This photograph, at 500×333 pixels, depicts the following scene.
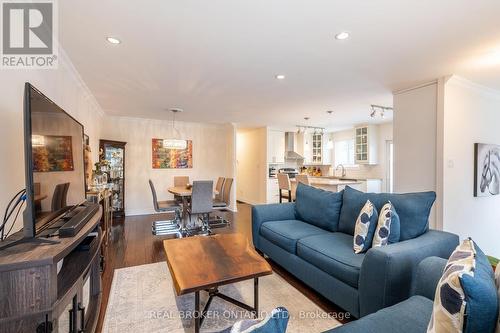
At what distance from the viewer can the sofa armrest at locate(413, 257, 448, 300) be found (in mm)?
1381

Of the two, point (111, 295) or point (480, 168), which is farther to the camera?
point (480, 168)

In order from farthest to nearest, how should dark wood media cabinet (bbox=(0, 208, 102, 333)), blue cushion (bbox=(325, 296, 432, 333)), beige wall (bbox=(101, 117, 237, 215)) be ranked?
beige wall (bbox=(101, 117, 237, 215))
blue cushion (bbox=(325, 296, 432, 333))
dark wood media cabinet (bbox=(0, 208, 102, 333))

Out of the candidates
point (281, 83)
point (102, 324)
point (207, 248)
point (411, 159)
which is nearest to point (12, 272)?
point (102, 324)

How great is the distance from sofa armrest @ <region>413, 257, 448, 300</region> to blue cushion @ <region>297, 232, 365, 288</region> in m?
0.44

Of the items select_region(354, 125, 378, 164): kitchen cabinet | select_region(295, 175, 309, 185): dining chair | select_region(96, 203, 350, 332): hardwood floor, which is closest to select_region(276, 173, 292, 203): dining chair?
select_region(295, 175, 309, 185): dining chair

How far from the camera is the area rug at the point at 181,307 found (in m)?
1.89

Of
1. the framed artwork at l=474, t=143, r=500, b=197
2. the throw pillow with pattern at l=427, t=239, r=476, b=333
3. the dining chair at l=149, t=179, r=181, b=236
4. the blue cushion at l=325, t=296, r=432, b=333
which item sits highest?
the framed artwork at l=474, t=143, r=500, b=197

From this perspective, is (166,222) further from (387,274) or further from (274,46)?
(387,274)

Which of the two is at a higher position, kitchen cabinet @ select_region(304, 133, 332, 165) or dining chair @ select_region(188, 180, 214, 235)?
kitchen cabinet @ select_region(304, 133, 332, 165)

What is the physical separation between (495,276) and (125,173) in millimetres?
6522

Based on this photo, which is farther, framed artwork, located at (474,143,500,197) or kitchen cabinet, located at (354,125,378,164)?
kitchen cabinet, located at (354,125,378,164)

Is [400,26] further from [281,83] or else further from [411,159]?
[411,159]

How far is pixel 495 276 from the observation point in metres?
1.03

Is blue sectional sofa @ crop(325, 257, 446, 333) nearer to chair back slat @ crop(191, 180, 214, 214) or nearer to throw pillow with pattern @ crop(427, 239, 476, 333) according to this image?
throw pillow with pattern @ crop(427, 239, 476, 333)
